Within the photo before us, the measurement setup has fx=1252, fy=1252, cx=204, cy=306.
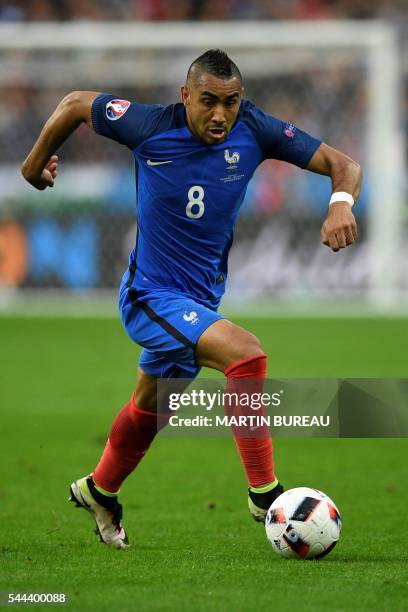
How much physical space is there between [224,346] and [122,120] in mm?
1239

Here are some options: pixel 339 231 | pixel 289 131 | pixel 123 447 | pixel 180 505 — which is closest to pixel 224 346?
→ pixel 339 231

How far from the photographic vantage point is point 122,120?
5.71m

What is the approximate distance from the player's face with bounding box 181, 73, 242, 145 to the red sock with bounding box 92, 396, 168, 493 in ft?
4.41

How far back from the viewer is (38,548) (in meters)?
5.64

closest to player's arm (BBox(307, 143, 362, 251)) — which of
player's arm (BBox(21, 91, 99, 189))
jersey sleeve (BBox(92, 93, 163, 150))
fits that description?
jersey sleeve (BBox(92, 93, 163, 150))

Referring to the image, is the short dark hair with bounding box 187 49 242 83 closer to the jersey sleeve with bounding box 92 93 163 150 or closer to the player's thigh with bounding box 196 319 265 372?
the jersey sleeve with bounding box 92 93 163 150

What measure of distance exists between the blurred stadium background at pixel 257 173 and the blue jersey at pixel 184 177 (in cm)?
1058

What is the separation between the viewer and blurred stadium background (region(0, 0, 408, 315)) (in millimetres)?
16547

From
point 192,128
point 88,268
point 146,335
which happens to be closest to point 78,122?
point 192,128

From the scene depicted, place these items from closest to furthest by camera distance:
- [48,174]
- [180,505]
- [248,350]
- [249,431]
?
[248,350], [249,431], [48,174], [180,505]

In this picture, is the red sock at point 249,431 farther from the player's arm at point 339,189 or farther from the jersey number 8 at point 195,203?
the jersey number 8 at point 195,203

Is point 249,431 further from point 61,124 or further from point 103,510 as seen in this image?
point 61,124

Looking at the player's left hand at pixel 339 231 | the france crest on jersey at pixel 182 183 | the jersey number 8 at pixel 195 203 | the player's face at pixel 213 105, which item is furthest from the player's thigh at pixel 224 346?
the player's face at pixel 213 105

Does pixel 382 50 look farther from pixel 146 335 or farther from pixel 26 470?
pixel 146 335
